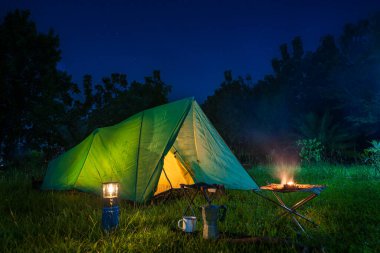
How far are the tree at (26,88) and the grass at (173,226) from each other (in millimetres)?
8004

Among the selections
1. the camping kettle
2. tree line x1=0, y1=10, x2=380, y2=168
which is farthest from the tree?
the camping kettle

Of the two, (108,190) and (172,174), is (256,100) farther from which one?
(108,190)

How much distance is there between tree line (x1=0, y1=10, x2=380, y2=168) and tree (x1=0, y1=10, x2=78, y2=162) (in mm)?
36

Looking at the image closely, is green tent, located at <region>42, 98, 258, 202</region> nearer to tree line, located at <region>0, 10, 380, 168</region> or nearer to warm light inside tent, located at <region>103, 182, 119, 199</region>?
warm light inside tent, located at <region>103, 182, 119, 199</region>

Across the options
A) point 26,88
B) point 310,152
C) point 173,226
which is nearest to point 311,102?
point 310,152

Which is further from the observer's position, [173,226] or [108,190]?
[108,190]

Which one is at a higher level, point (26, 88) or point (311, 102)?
point (311, 102)

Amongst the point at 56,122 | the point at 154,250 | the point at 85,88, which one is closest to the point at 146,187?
the point at 154,250

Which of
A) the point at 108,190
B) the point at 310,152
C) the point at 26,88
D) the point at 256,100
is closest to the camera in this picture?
the point at 108,190

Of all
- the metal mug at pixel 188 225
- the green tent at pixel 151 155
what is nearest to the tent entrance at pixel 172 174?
the green tent at pixel 151 155

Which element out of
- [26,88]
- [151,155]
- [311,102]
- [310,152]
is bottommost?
[151,155]

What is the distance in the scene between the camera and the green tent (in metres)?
4.84

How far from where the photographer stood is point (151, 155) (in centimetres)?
491

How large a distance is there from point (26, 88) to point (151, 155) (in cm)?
999
